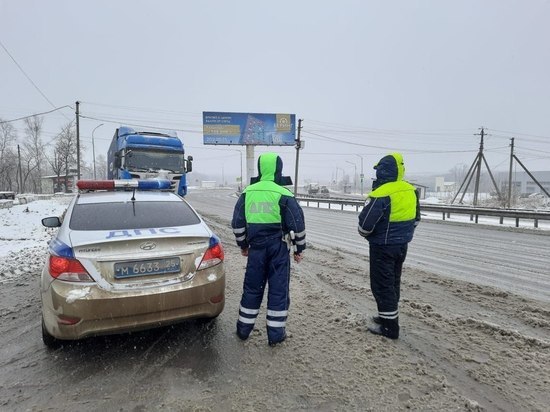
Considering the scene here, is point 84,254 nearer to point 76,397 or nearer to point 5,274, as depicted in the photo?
point 76,397

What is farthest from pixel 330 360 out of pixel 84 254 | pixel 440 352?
pixel 84 254

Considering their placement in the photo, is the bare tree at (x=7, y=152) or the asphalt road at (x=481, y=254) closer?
the asphalt road at (x=481, y=254)

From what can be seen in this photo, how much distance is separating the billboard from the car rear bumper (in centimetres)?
3026

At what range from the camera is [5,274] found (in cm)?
623

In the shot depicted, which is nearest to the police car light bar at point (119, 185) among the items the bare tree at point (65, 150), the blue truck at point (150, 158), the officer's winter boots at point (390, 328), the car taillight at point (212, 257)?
the car taillight at point (212, 257)

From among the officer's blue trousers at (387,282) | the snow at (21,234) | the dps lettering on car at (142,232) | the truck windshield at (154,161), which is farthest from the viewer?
the truck windshield at (154,161)

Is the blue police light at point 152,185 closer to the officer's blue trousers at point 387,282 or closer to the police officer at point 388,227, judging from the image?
the police officer at point 388,227

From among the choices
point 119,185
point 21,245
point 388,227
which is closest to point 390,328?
point 388,227

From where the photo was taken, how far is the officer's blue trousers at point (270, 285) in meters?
3.60

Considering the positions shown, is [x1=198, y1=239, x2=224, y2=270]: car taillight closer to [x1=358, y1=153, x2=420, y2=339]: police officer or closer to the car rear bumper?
the car rear bumper

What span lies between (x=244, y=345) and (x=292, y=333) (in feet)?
1.82

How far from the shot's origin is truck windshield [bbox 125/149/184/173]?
1523 centimetres

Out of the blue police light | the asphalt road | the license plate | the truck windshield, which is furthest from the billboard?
the license plate

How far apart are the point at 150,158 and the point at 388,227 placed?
13.8 metres
